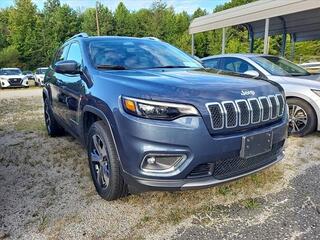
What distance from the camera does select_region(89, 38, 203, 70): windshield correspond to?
340cm

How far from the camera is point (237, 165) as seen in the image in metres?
2.60

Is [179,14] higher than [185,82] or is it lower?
higher

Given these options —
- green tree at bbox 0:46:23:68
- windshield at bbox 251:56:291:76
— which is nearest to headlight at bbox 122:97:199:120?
windshield at bbox 251:56:291:76

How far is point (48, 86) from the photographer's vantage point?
16.5 ft

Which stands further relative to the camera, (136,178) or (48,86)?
(48,86)

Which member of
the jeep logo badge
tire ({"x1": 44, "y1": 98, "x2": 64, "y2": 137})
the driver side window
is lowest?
tire ({"x1": 44, "y1": 98, "x2": 64, "y2": 137})

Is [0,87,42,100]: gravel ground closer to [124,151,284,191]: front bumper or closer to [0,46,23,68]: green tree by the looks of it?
[124,151,284,191]: front bumper

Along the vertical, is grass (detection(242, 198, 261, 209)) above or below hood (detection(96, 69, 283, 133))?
below

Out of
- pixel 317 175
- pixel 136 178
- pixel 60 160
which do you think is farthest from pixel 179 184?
pixel 60 160

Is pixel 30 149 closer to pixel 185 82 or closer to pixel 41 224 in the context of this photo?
pixel 41 224

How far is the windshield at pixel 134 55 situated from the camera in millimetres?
3398

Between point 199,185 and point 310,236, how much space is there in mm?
921

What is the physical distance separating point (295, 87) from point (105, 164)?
3564mm

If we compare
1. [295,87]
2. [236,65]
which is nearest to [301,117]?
[295,87]
